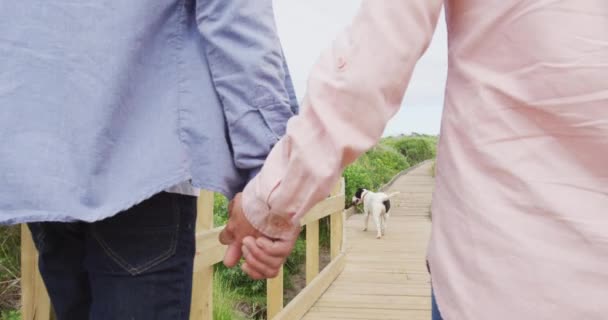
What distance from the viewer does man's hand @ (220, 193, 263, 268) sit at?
1229 mm

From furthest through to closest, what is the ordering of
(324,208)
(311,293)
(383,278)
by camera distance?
1. (383,278)
2. (324,208)
3. (311,293)

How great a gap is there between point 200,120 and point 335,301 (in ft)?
13.4

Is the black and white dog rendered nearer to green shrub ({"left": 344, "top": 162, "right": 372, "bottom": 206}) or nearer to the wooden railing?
green shrub ({"left": 344, "top": 162, "right": 372, "bottom": 206})

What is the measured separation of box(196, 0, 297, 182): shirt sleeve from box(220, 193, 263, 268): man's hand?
0.07 meters

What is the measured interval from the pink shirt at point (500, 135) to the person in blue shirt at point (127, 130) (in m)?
0.31

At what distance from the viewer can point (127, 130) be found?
3.63 feet

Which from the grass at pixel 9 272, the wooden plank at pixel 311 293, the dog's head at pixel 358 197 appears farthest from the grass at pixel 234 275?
the dog's head at pixel 358 197

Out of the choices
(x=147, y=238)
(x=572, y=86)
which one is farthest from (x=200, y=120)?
(x=572, y=86)

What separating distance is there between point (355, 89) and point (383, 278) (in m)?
5.67

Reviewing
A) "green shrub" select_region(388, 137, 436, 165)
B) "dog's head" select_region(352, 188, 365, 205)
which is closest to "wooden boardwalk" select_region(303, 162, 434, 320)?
"dog's head" select_region(352, 188, 365, 205)

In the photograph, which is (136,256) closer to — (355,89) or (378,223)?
(355,89)

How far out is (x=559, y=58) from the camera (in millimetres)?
713

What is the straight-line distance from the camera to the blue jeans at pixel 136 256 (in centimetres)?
107

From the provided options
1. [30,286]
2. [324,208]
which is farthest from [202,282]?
[324,208]
